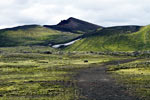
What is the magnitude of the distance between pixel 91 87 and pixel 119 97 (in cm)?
1255

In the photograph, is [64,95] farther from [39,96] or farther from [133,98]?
[133,98]

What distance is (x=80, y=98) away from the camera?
156 ft

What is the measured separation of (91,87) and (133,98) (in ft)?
48.4


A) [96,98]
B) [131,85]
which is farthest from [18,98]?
[131,85]

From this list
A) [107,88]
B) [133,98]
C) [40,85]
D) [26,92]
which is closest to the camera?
[133,98]

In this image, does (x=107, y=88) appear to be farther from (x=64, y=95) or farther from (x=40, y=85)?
(x=40, y=85)

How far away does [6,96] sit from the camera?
4997 centimetres

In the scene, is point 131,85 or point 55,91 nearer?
point 55,91

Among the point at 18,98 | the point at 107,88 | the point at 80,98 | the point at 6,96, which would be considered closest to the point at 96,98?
the point at 80,98

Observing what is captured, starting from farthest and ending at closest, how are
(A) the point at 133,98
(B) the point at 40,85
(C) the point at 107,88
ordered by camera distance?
(B) the point at 40,85, (C) the point at 107,88, (A) the point at 133,98

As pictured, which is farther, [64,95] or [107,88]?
[107,88]

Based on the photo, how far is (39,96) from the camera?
49.6 meters

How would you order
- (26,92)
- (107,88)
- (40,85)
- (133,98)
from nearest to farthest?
(133,98)
(26,92)
(107,88)
(40,85)

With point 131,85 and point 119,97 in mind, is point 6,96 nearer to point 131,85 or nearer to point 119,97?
point 119,97
